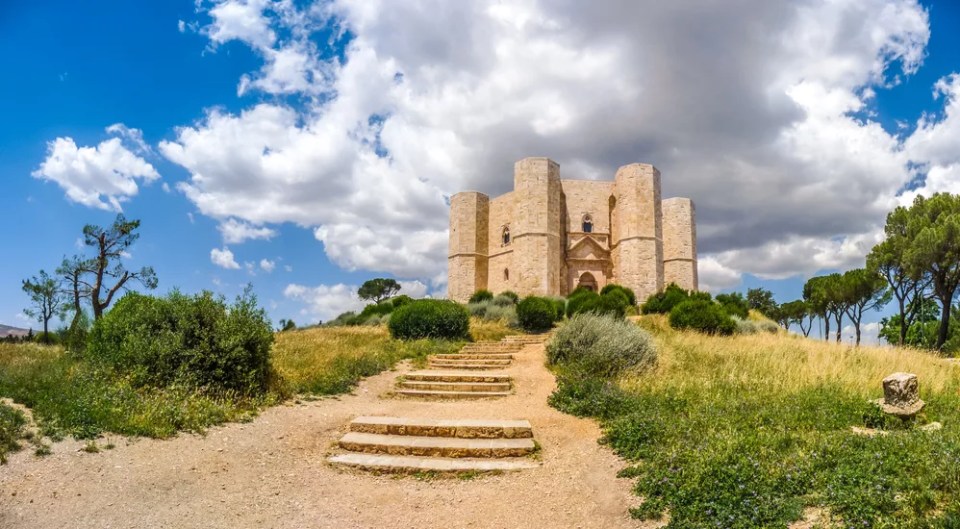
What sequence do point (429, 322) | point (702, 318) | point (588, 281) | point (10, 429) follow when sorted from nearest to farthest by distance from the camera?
1. point (10, 429)
2. point (429, 322)
3. point (702, 318)
4. point (588, 281)

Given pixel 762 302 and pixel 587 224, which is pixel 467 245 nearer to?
pixel 587 224

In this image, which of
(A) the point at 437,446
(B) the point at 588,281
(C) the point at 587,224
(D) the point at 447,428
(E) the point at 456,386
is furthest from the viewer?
(C) the point at 587,224

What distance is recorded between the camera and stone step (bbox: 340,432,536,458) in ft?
20.0

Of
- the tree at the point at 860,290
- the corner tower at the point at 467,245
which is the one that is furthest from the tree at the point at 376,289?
the tree at the point at 860,290

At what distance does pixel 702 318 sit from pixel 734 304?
929 cm

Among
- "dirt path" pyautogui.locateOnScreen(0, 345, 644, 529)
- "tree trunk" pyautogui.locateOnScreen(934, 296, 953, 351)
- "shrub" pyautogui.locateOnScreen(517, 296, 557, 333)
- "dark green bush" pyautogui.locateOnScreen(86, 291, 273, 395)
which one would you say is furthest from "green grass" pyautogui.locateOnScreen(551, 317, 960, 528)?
"tree trunk" pyautogui.locateOnScreen(934, 296, 953, 351)

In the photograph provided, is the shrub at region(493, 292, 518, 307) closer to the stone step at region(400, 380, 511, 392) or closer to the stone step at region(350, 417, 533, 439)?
the stone step at region(400, 380, 511, 392)

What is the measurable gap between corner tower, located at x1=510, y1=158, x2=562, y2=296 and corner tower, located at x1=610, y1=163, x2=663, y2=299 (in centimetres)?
396

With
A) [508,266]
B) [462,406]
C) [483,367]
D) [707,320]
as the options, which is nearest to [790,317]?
[508,266]

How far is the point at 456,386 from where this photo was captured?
9.55 metres

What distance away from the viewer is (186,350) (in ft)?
25.1

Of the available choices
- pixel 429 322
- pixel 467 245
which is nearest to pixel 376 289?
pixel 467 245

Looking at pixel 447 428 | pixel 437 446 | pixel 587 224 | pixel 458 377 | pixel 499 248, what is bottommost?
pixel 437 446

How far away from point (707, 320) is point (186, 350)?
13.5 metres
